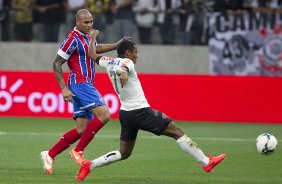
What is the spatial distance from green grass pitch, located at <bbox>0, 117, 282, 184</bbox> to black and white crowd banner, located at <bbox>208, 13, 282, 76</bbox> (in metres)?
3.06

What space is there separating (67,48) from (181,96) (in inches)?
341

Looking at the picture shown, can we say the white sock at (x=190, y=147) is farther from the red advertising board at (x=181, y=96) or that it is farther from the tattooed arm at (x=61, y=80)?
the red advertising board at (x=181, y=96)

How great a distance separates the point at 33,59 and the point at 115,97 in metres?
4.47

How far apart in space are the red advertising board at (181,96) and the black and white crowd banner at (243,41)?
7.72 feet

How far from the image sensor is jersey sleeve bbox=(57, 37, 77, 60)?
1217cm

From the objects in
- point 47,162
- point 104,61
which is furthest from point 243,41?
point 104,61

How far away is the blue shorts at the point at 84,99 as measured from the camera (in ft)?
40.0

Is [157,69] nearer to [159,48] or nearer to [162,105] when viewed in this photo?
[159,48]

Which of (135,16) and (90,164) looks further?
(135,16)

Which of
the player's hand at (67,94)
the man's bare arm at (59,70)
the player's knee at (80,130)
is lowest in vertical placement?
the player's knee at (80,130)

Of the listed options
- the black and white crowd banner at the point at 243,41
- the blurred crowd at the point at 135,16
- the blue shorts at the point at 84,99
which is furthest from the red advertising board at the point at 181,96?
the blue shorts at the point at 84,99

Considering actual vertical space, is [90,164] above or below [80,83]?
below

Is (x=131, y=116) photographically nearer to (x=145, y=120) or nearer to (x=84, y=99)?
(x=145, y=120)

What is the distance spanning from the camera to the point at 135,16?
22969mm
